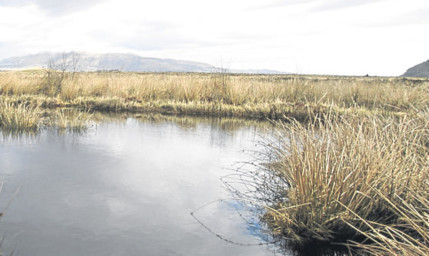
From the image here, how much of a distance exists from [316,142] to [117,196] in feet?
6.54

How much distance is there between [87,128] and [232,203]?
14.4ft

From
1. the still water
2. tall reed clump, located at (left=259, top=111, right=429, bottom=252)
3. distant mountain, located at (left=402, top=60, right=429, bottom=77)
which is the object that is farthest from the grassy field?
distant mountain, located at (left=402, top=60, right=429, bottom=77)

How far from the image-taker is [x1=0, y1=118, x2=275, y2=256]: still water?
2.83 m

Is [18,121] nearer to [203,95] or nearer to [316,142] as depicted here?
[316,142]

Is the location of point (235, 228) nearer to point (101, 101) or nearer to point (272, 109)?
point (272, 109)

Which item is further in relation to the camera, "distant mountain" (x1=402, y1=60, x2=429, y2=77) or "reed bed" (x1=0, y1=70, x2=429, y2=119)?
"distant mountain" (x1=402, y1=60, x2=429, y2=77)

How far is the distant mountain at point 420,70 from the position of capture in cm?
10426

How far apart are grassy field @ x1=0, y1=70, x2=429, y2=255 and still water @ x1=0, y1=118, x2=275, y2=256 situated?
51cm

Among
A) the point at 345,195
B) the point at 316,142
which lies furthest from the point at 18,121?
the point at 345,195

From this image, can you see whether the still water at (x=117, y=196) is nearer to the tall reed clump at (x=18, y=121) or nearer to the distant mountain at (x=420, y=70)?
the tall reed clump at (x=18, y=121)

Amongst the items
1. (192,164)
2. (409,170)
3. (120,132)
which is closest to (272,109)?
(120,132)

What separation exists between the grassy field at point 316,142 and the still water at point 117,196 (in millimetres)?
512

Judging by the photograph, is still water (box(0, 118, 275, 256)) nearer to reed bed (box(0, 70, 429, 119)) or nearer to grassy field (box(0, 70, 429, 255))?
grassy field (box(0, 70, 429, 255))

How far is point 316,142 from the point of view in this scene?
11.1ft
